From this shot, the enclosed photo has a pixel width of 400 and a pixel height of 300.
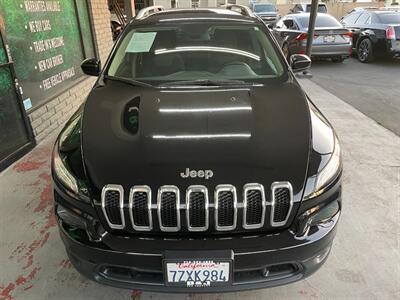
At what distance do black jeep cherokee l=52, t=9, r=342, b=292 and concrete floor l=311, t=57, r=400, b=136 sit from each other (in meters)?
3.48

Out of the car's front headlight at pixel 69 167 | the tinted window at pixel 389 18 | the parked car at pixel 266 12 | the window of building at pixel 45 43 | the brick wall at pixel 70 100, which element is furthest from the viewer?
the parked car at pixel 266 12

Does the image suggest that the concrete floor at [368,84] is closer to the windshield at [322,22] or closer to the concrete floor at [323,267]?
the windshield at [322,22]

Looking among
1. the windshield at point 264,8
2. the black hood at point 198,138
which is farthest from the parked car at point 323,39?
the windshield at point 264,8

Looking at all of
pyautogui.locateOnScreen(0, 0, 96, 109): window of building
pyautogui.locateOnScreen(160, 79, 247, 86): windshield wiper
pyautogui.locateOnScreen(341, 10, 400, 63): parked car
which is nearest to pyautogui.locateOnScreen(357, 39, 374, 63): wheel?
pyautogui.locateOnScreen(341, 10, 400, 63): parked car

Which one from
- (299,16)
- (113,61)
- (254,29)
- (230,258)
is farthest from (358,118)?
(299,16)

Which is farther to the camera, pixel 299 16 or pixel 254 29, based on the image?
pixel 299 16

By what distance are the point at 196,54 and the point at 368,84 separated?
18.9 feet

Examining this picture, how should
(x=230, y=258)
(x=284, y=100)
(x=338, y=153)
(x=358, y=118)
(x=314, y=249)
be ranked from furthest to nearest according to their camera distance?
(x=358, y=118) < (x=284, y=100) < (x=338, y=153) < (x=314, y=249) < (x=230, y=258)

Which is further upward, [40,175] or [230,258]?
[230,258]

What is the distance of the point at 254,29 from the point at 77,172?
2.01 m

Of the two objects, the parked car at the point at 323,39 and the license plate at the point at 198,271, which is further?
the parked car at the point at 323,39

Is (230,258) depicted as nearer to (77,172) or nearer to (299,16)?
(77,172)

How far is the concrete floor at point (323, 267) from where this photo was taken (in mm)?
2103

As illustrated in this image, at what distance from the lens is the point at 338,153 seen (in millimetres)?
1941
